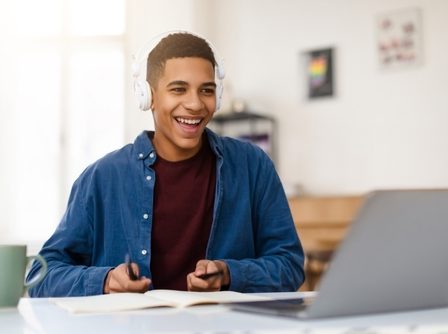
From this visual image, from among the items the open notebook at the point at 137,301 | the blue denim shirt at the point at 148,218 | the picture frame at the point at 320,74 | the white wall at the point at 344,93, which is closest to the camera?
the open notebook at the point at 137,301

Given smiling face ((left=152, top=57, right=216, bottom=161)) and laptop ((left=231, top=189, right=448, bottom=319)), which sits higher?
smiling face ((left=152, top=57, right=216, bottom=161))

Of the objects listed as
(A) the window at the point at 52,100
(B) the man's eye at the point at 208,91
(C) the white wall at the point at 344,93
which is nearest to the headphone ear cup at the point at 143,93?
(B) the man's eye at the point at 208,91

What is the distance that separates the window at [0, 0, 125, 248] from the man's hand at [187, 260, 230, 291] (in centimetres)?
325

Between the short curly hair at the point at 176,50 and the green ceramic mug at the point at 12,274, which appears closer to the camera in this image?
the green ceramic mug at the point at 12,274

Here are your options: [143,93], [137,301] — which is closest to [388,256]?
[137,301]

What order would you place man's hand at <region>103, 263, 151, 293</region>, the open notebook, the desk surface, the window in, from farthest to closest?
the window, man's hand at <region>103, 263, 151, 293</region>, the open notebook, the desk surface

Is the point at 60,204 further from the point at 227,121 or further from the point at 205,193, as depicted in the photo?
the point at 205,193

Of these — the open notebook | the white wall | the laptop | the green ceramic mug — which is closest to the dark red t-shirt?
the open notebook

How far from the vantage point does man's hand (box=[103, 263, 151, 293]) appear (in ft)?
3.97

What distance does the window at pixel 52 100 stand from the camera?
14.5 ft

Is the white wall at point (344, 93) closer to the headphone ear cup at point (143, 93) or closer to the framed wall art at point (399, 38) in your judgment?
the framed wall art at point (399, 38)

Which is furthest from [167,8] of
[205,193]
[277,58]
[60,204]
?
[205,193]

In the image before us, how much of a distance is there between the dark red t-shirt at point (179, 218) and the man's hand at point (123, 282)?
0.25 m

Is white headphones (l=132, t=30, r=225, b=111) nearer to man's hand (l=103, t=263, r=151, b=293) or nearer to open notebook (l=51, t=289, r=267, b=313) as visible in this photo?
man's hand (l=103, t=263, r=151, b=293)
